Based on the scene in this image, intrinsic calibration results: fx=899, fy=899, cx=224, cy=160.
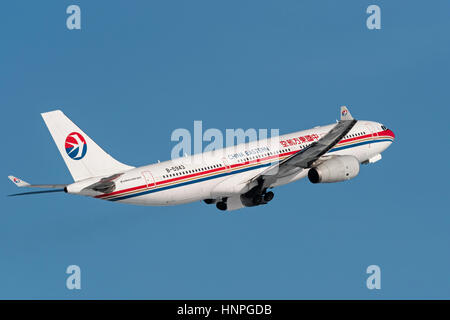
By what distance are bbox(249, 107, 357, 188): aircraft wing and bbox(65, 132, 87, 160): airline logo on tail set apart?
12.9 m

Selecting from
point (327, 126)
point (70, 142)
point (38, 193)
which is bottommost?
point (38, 193)

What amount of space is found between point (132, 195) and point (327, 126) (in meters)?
19.2

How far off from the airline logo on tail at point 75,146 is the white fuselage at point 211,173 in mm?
2791

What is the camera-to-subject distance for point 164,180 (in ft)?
202

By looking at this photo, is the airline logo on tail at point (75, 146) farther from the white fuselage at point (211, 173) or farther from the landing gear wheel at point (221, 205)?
the landing gear wheel at point (221, 205)

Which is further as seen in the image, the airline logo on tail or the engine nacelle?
the engine nacelle

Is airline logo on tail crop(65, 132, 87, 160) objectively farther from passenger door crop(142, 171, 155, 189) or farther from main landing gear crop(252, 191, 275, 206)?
main landing gear crop(252, 191, 275, 206)

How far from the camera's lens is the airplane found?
196ft

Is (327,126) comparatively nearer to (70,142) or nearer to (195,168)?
(195,168)

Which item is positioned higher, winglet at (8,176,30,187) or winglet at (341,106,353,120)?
winglet at (341,106,353,120)

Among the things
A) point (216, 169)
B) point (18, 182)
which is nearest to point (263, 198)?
point (216, 169)

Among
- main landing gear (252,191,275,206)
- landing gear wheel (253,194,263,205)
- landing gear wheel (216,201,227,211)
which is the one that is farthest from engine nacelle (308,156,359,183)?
landing gear wheel (216,201,227,211)

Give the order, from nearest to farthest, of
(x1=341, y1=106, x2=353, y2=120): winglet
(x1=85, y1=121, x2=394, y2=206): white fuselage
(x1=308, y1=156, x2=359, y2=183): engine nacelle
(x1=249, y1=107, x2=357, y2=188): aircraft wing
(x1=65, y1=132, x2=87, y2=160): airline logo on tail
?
(x1=65, y1=132, x2=87, y2=160): airline logo on tail → (x1=85, y1=121, x2=394, y2=206): white fuselage → (x1=341, y1=106, x2=353, y2=120): winglet → (x1=249, y1=107, x2=357, y2=188): aircraft wing → (x1=308, y1=156, x2=359, y2=183): engine nacelle

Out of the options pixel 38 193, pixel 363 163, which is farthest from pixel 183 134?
pixel 363 163
